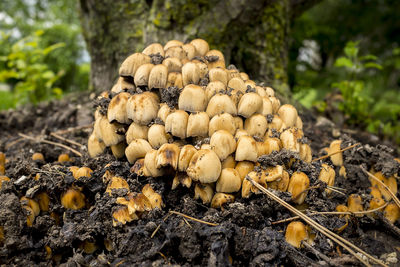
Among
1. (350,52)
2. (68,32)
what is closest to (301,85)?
(350,52)

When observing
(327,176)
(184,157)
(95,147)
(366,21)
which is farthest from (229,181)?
(366,21)

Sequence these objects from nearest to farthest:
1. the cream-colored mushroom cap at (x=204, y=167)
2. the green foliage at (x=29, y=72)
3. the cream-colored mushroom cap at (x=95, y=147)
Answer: the cream-colored mushroom cap at (x=204, y=167) → the cream-colored mushroom cap at (x=95, y=147) → the green foliage at (x=29, y=72)

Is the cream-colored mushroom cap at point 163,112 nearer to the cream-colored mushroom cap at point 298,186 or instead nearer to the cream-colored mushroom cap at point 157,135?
the cream-colored mushroom cap at point 157,135

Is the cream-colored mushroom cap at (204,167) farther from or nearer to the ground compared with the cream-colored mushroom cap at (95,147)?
farther from the ground

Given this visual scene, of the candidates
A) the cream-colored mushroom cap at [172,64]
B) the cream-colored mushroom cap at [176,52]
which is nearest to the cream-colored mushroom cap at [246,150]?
the cream-colored mushroom cap at [172,64]

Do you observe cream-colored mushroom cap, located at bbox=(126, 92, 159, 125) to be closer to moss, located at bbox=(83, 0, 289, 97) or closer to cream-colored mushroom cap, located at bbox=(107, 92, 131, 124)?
cream-colored mushroom cap, located at bbox=(107, 92, 131, 124)

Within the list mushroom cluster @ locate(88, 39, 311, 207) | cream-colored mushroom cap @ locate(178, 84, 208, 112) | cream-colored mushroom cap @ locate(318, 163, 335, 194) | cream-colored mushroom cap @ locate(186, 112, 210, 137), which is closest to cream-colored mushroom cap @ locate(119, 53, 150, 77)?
mushroom cluster @ locate(88, 39, 311, 207)
